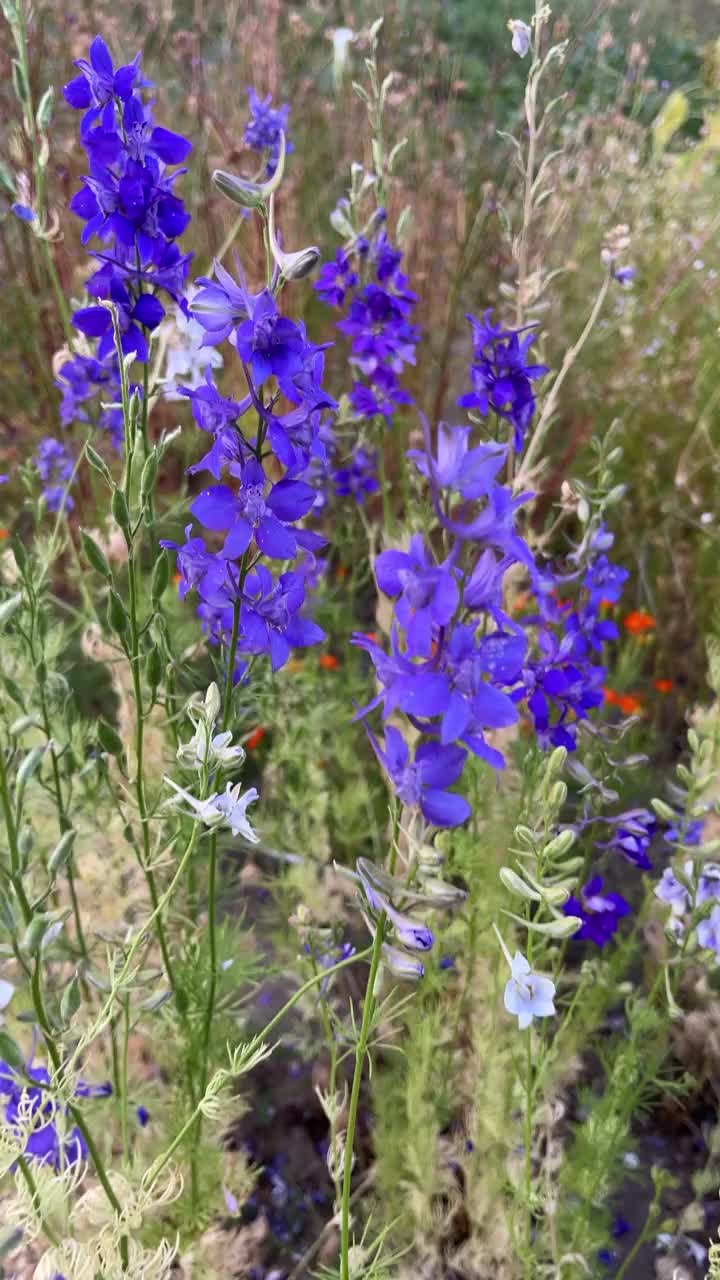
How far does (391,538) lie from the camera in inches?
77.7

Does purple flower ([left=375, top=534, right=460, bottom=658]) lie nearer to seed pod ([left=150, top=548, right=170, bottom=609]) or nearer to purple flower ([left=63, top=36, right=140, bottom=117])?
seed pod ([left=150, top=548, right=170, bottom=609])

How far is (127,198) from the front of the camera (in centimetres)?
111

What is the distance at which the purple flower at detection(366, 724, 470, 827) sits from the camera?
0.76 meters

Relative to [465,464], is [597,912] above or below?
below

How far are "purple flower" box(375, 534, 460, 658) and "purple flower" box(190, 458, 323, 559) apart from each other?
0.24 metres

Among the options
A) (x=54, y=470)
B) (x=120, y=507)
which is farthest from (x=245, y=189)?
(x=54, y=470)

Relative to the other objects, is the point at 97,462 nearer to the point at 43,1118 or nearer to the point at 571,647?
the point at 571,647

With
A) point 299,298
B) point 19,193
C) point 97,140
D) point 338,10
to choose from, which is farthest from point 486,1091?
point 338,10

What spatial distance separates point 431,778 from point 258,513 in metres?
0.35

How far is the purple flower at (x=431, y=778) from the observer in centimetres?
76

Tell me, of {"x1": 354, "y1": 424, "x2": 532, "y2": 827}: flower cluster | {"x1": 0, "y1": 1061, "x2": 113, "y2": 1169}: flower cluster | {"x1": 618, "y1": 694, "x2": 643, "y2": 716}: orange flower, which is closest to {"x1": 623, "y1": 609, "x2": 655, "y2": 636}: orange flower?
{"x1": 618, "y1": 694, "x2": 643, "y2": 716}: orange flower

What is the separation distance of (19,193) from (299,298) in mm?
1559

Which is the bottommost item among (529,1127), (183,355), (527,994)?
(529,1127)

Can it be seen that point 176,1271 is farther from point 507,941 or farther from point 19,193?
point 19,193
